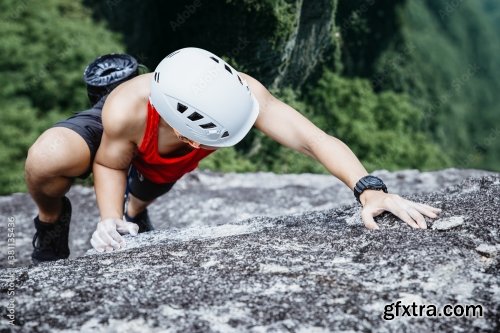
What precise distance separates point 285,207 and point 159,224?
147cm

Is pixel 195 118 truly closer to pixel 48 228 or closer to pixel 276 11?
pixel 48 228

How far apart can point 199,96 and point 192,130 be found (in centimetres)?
20

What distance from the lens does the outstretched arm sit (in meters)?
2.71

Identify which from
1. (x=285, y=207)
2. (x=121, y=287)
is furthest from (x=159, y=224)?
(x=121, y=287)

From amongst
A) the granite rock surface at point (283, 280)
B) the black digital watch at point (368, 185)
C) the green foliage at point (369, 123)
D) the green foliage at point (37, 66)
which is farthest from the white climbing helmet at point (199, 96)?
the green foliage at point (369, 123)

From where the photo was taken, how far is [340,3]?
12719 millimetres

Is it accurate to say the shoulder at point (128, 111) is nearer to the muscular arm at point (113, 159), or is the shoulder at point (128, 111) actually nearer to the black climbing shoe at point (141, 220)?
the muscular arm at point (113, 159)

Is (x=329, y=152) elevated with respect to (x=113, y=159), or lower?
elevated

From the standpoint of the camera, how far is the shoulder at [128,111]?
2.94 m

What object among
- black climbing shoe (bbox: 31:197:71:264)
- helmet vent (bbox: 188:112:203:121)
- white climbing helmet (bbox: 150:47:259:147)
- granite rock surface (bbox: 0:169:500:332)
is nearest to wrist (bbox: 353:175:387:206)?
granite rock surface (bbox: 0:169:500:332)

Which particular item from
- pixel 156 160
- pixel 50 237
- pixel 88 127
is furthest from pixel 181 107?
pixel 50 237

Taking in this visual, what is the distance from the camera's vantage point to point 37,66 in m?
10.7

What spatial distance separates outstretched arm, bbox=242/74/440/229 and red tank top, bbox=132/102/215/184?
0.49m

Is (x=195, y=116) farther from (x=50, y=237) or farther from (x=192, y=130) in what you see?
(x=50, y=237)
